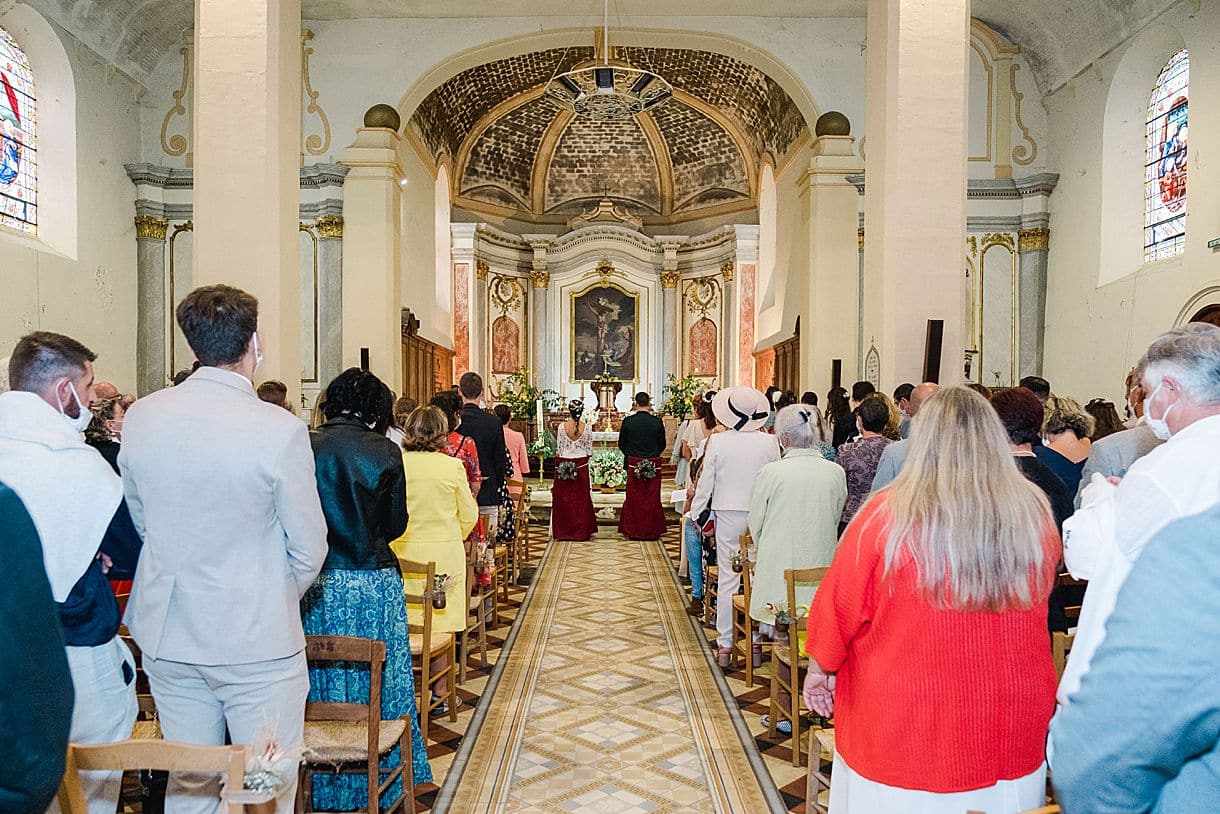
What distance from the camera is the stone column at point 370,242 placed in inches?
475

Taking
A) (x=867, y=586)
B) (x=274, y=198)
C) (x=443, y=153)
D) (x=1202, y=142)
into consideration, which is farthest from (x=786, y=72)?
(x=867, y=586)

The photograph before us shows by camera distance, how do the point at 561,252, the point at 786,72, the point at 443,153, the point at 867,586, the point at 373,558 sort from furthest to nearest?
the point at 561,252
the point at 443,153
the point at 786,72
the point at 373,558
the point at 867,586

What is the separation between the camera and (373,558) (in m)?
3.49

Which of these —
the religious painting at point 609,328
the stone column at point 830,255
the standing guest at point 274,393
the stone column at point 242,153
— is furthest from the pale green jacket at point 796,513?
the religious painting at point 609,328

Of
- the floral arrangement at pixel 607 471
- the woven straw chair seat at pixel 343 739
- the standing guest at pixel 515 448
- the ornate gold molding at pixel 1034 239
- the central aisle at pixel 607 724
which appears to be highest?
the ornate gold molding at pixel 1034 239

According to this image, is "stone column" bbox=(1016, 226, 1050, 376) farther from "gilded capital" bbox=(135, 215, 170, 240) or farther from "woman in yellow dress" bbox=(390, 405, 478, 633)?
"gilded capital" bbox=(135, 215, 170, 240)

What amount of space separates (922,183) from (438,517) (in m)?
4.43

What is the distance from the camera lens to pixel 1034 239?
12.4 meters

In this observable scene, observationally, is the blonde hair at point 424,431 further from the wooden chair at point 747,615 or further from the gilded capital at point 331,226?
the gilded capital at point 331,226

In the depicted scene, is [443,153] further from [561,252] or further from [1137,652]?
[1137,652]

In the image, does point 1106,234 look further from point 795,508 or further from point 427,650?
point 427,650

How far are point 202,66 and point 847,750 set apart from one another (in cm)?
646

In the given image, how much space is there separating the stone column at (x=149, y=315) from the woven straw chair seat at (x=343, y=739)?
10166 mm

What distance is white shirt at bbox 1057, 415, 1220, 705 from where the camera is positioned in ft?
6.00
